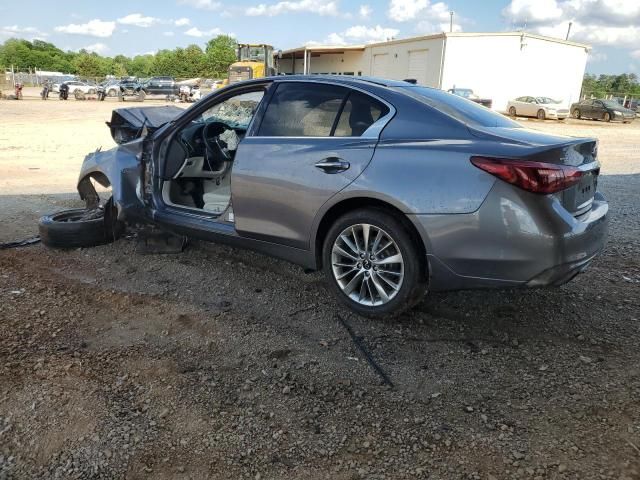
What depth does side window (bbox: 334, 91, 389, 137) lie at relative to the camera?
3746 mm

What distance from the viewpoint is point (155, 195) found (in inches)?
197

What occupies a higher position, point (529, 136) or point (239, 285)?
point (529, 136)

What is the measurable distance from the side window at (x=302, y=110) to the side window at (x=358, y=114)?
0.07 metres

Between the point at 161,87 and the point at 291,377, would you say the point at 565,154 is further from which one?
the point at 161,87

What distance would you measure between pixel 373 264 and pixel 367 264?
0.05 meters

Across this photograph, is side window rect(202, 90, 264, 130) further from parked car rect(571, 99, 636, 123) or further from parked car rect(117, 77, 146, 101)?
parked car rect(117, 77, 146, 101)

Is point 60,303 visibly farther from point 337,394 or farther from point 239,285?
point 337,394

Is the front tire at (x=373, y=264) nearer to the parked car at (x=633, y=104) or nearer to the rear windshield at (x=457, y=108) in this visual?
the rear windshield at (x=457, y=108)

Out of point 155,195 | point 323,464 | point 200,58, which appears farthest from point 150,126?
point 200,58

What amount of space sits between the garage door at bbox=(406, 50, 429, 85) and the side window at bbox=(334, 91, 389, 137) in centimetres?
3513

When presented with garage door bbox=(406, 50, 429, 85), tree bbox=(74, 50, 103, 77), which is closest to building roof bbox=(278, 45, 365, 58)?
garage door bbox=(406, 50, 429, 85)

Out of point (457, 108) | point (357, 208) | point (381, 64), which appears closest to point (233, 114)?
point (357, 208)

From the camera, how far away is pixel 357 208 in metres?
3.76

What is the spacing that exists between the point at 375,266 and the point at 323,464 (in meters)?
1.58
